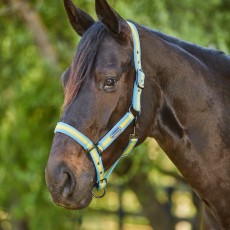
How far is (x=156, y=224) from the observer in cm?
788

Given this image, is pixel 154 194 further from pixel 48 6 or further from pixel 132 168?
pixel 48 6

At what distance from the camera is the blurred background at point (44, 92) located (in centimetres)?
627

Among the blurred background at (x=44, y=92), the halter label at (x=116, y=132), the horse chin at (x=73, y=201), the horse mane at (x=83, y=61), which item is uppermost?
the horse mane at (x=83, y=61)

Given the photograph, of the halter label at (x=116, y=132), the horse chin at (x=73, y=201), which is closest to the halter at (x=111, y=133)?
the halter label at (x=116, y=132)

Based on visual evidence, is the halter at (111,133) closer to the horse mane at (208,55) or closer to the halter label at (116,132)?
the halter label at (116,132)

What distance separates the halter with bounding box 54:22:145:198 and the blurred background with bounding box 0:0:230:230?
3.17 m

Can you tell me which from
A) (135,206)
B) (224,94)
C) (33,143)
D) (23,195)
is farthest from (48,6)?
(135,206)

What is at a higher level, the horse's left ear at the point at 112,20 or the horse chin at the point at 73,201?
the horse's left ear at the point at 112,20

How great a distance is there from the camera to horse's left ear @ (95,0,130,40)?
9.00 feet

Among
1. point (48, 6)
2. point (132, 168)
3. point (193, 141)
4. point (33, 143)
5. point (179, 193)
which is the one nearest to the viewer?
point (193, 141)

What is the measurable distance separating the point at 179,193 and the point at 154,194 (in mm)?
1830

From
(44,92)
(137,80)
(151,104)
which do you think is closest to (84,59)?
(137,80)

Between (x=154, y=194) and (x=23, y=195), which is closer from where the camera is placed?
(x=23, y=195)

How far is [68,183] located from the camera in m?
2.62
